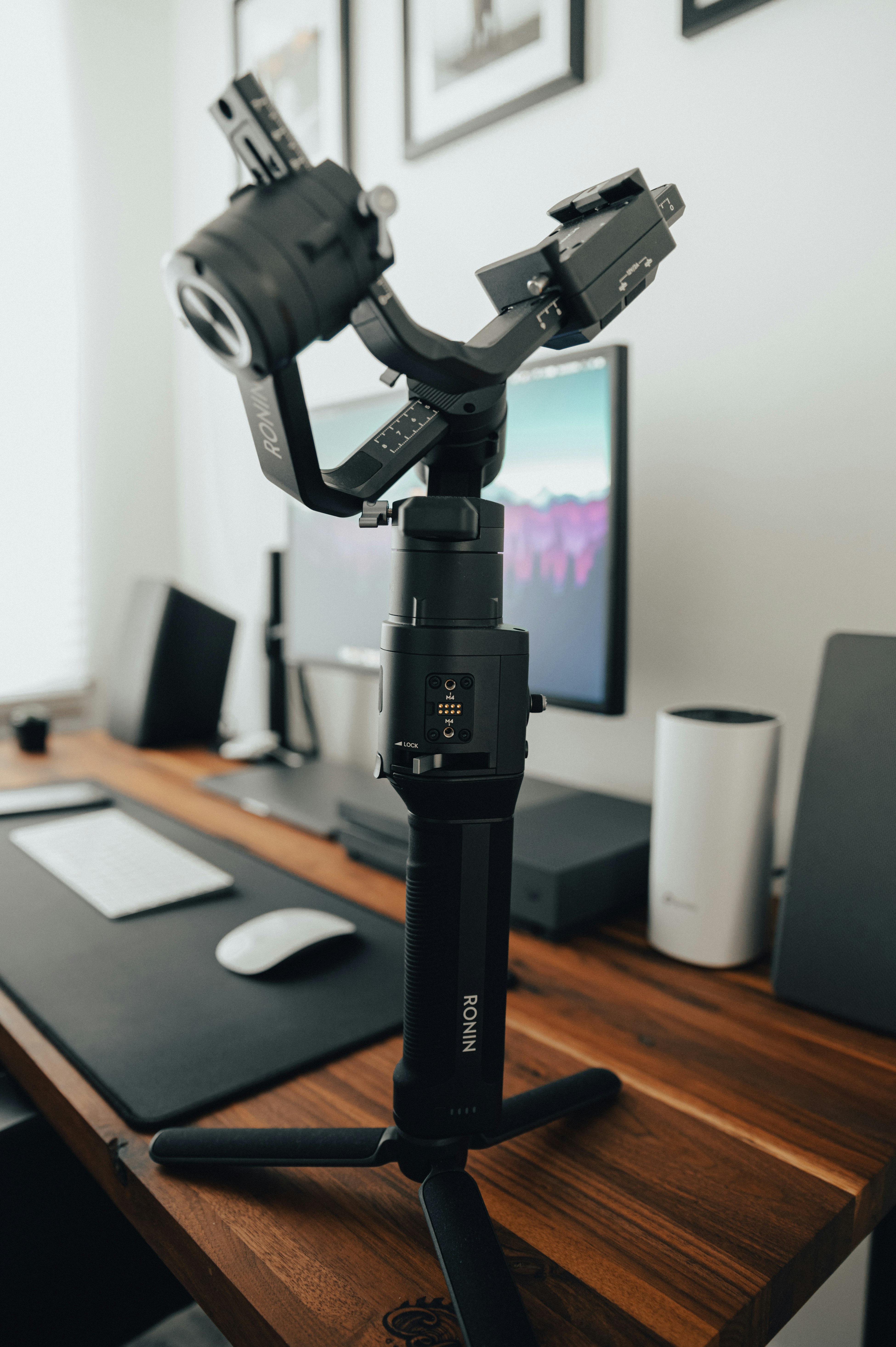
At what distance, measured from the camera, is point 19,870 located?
966mm

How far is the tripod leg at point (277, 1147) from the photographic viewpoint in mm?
483

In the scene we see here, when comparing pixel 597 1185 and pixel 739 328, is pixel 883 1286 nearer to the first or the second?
pixel 597 1185

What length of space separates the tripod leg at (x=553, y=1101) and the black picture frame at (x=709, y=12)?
3.26 feet

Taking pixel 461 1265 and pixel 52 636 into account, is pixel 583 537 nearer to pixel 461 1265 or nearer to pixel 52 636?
pixel 461 1265

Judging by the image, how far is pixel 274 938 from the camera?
2.42ft

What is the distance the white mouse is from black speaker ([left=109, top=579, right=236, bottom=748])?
0.88 m

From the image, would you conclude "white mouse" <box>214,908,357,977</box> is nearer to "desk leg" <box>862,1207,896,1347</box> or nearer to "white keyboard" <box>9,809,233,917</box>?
"white keyboard" <box>9,809,233,917</box>

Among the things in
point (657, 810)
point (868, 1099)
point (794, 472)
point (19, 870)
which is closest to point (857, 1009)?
point (868, 1099)

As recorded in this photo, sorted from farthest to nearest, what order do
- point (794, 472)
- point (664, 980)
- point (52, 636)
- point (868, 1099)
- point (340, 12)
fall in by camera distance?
point (52, 636)
point (340, 12)
point (794, 472)
point (664, 980)
point (868, 1099)

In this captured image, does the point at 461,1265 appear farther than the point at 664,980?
No

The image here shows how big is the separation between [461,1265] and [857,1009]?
0.39m

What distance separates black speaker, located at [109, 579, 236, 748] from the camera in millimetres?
1580

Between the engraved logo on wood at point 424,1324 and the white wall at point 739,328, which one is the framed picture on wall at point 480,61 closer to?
the white wall at point 739,328

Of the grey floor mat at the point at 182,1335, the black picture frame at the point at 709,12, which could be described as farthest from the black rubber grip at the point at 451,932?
the black picture frame at the point at 709,12
